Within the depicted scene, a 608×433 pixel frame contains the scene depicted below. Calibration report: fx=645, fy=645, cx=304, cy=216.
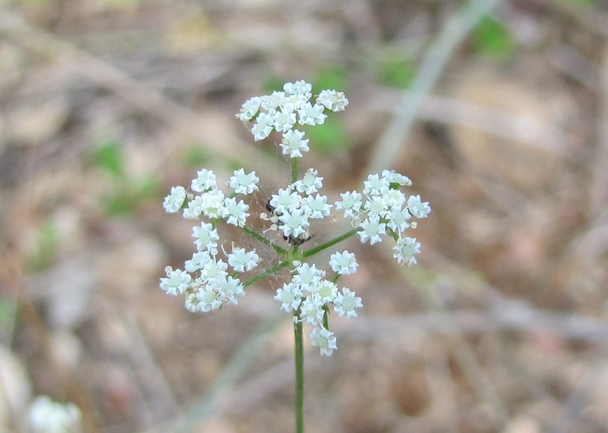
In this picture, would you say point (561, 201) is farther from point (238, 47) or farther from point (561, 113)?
point (238, 47)

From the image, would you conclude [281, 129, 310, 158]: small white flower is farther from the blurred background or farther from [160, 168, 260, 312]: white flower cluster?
the blurred background

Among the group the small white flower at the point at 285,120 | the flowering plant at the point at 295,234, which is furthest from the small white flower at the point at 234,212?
the small white flower at the point at 285,120

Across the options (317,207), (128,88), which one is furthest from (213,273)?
(128,88)

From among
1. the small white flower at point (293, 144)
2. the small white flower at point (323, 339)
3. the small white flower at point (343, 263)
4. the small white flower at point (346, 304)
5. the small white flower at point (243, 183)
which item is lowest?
the small white flower at point (323, 339)

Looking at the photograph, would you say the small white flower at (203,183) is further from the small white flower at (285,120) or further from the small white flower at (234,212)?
the small white flower at (285,120)

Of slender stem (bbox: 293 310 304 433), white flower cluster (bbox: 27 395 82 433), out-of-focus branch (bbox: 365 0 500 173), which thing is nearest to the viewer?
slender stem (bbox: 293 310 304 433)

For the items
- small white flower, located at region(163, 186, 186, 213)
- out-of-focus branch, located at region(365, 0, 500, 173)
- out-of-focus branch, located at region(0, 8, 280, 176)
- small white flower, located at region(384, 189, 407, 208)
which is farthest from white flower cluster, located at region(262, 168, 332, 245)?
out-of-focus branch, located at region(0, 8, 280, 176)
